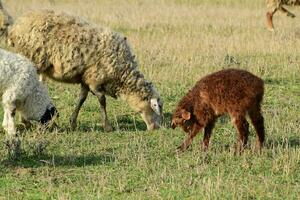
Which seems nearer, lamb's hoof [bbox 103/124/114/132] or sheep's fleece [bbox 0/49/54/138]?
sheep's fleece [bbox 0/49/54/138]

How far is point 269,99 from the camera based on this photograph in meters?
11.9

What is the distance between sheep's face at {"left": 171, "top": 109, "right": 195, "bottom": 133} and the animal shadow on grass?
0.99m

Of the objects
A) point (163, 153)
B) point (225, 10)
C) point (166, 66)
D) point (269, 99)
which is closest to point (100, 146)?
point (163, 153)

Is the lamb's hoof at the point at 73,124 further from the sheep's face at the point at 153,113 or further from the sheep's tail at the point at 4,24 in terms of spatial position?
the sheep's tail at the point at 4,24

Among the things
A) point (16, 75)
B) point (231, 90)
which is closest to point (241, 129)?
point (231, 90)

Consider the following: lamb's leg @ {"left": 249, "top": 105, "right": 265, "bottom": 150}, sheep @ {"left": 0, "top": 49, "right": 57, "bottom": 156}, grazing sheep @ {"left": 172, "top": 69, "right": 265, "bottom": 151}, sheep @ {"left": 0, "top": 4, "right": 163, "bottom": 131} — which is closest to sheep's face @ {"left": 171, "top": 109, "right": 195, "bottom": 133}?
grazing sheep @ {"left": 172, "top": 69, "right": 265, "bottom": 151}

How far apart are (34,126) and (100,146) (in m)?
1.76

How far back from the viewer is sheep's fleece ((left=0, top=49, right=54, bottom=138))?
9.28m

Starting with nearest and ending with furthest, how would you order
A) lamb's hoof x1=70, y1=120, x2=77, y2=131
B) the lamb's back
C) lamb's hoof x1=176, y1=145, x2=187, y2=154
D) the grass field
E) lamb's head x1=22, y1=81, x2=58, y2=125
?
the grass field < the lamb's back < lamb's hoof x1=176, y1=145, x2=187, y2=154 < lamb's head x1=22, y1=81, x2=58, y2=125 < lamb's hoof x1=70, y1=120, x2=77, y2=131

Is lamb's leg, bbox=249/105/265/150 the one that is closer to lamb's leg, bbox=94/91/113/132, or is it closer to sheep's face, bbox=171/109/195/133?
sheep's face, bbox=171/109/195/133

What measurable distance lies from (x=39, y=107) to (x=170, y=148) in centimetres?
223

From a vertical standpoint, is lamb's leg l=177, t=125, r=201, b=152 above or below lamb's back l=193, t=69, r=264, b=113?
below

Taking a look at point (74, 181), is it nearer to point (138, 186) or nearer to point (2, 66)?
point (138, 186)

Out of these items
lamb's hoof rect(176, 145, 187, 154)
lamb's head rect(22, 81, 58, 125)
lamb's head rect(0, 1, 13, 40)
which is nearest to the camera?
lamb's hoof rect(176, 145, 187, 154)
